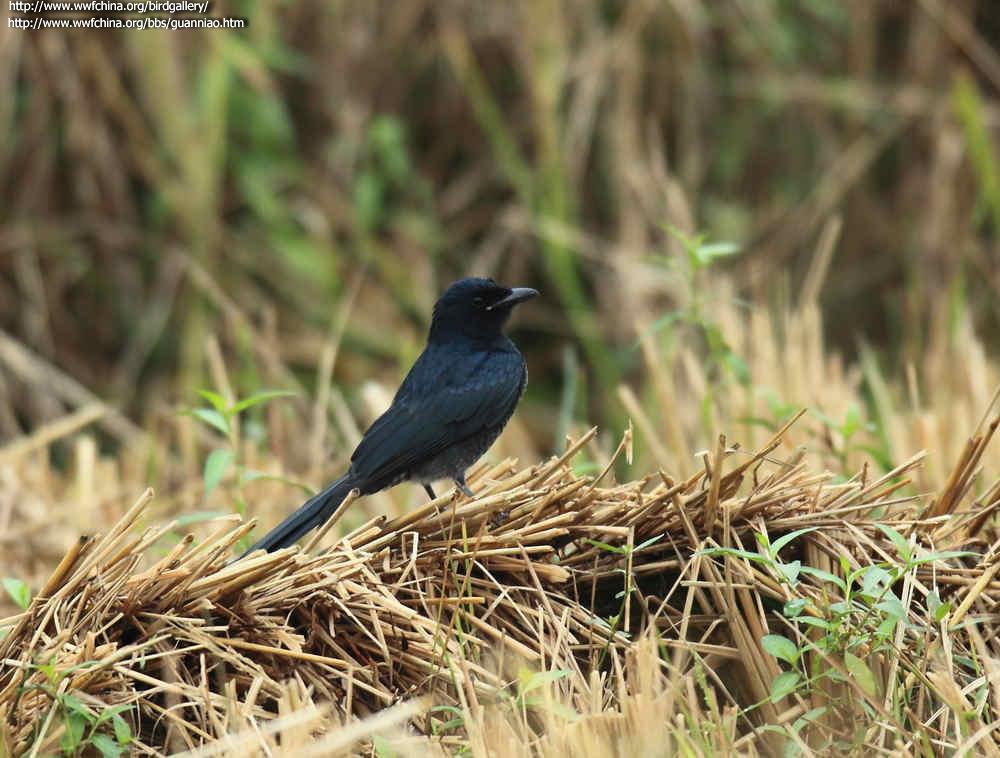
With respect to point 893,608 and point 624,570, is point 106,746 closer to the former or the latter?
point 624,570

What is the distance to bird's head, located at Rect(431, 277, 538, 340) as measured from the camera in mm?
4602

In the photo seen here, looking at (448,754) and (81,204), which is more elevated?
(81,204)

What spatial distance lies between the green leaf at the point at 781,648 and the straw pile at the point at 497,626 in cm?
11

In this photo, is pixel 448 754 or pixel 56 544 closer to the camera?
pixel 448 754

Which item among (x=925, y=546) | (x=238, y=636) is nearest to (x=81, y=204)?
(x=238, y=636)

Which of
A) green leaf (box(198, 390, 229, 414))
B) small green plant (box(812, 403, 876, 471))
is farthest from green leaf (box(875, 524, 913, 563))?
green leaf (box(198, 390, 229, 414))

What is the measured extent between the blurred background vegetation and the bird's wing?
215 centimetres

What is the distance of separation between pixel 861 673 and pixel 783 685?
15 centimetres

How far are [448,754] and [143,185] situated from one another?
5.28 m

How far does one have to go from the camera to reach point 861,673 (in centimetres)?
260

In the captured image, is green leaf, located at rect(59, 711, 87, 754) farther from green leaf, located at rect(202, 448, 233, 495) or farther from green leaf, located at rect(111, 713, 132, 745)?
green leaf, located at rect(202, 448, 233, 495)

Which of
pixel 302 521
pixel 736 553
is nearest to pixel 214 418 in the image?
pixel 302 521

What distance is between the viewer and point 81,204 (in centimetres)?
709

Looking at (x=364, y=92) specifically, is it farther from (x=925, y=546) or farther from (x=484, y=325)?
(x=925, y=546)
